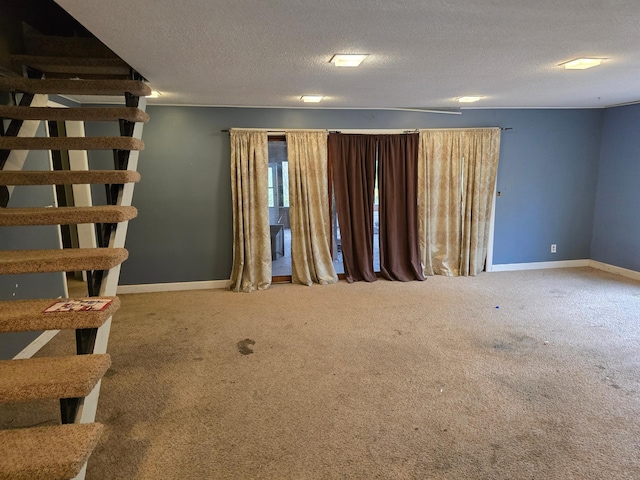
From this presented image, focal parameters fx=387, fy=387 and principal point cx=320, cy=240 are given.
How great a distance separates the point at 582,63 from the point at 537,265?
3.52 m

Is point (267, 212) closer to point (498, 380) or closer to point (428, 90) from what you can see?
point (428, 90)

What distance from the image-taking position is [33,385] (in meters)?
1.49

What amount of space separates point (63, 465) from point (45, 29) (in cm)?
332

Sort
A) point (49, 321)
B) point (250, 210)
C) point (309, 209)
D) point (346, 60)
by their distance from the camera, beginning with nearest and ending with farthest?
point (49, 321), point (346, 60), point (250, 210), point (309, 209)

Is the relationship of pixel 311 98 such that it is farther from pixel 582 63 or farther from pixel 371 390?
pixel 371 390

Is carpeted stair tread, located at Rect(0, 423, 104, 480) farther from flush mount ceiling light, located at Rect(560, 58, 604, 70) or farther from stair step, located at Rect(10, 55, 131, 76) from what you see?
flush mount ceiling light, located at Rect(560, 58, 604, 70)

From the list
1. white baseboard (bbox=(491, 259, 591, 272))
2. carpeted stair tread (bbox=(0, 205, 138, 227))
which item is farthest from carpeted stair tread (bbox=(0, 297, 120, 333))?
white baseboard (bbox=(491, 259, 591, 272))

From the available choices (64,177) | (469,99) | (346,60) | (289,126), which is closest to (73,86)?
(64,177)

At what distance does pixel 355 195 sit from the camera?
4.96m

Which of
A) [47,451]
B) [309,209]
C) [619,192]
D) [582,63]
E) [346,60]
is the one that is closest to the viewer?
[47,451]

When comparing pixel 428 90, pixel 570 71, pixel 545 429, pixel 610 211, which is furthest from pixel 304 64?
pixel 610 211

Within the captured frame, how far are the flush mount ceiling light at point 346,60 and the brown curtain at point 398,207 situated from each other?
2342 mm

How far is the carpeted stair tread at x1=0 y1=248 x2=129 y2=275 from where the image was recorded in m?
1.85

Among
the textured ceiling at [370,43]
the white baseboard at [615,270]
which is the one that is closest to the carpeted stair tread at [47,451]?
the textured ceiling at [370,43]
